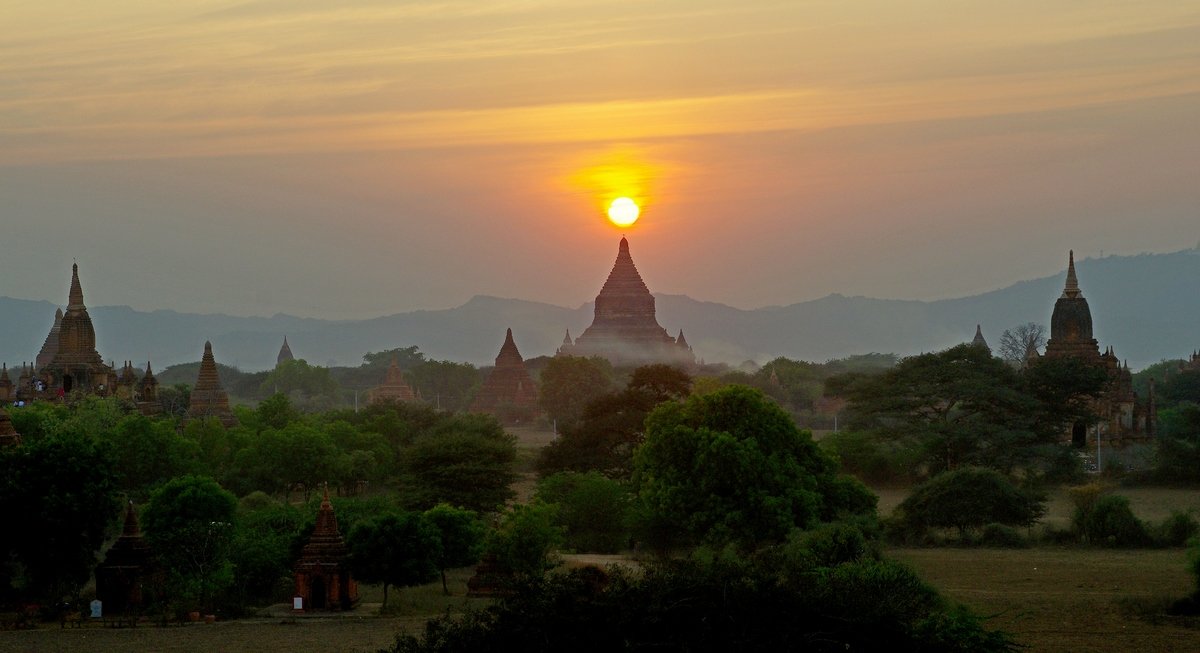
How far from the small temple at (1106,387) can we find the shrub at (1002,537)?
65.4 ft

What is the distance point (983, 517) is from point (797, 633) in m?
27.8

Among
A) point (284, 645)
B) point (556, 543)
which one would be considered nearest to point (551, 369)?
point (556, 543)

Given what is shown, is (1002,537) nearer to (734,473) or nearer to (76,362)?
(734,473)

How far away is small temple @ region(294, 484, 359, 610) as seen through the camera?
37906mm

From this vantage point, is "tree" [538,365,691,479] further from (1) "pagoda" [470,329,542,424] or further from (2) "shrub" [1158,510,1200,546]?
(1) "pagoda" [470,329,542,424]

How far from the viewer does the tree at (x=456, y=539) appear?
1598 inches

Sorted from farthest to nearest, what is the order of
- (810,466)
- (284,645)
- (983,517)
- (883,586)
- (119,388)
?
(119,388)
(983,517)
(810,466)
(284,645)
(883,586)

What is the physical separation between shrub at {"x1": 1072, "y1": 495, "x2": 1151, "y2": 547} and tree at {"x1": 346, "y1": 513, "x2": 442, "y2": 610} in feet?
55.6

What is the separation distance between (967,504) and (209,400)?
36.0 meters

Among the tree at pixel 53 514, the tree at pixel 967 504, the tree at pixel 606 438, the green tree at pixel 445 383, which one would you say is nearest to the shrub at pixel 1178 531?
the tree at pixel 967 504

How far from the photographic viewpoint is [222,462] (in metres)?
57.8

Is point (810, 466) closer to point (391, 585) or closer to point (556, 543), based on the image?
point (556, 543)

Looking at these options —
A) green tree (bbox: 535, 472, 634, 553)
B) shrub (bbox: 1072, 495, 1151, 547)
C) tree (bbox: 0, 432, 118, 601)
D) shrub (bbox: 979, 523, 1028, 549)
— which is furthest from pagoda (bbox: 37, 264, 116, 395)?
shrub (bbox: 1072, 495, 1151, 547)

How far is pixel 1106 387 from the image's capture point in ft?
227
